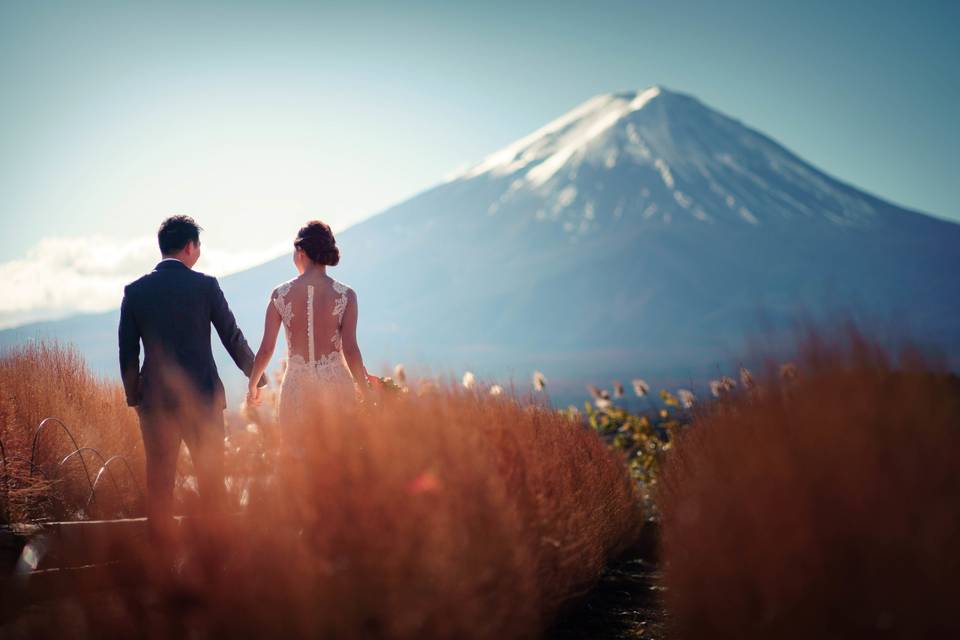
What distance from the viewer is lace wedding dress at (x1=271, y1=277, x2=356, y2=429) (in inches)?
209

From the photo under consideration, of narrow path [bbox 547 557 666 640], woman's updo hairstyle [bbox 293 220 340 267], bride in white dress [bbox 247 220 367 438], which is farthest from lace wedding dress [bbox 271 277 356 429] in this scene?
narrow path [bbox 547 557 666 640]

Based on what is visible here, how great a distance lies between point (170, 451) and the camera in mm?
5027

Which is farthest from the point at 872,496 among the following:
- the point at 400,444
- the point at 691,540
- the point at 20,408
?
the point at 20,408

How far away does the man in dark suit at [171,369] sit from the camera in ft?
16.4

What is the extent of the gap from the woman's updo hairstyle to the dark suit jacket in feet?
2.14

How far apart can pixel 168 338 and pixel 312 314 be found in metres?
0.88

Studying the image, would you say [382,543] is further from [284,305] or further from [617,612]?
[617,612]

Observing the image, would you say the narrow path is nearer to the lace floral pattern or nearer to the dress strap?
the dress strap

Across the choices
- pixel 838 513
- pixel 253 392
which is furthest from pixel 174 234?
pixel 838 513

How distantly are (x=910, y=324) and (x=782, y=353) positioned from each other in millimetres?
478

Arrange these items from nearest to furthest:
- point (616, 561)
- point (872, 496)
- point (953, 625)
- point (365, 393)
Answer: point (953, 625) < point (872, 496) < point (365, 393) < point (616, 561)

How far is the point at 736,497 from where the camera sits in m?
3.00

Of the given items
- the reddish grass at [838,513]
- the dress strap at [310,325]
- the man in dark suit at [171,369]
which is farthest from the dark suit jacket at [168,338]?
the reddish grass at [838,513]

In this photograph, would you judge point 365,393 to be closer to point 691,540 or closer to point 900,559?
point 691,540
